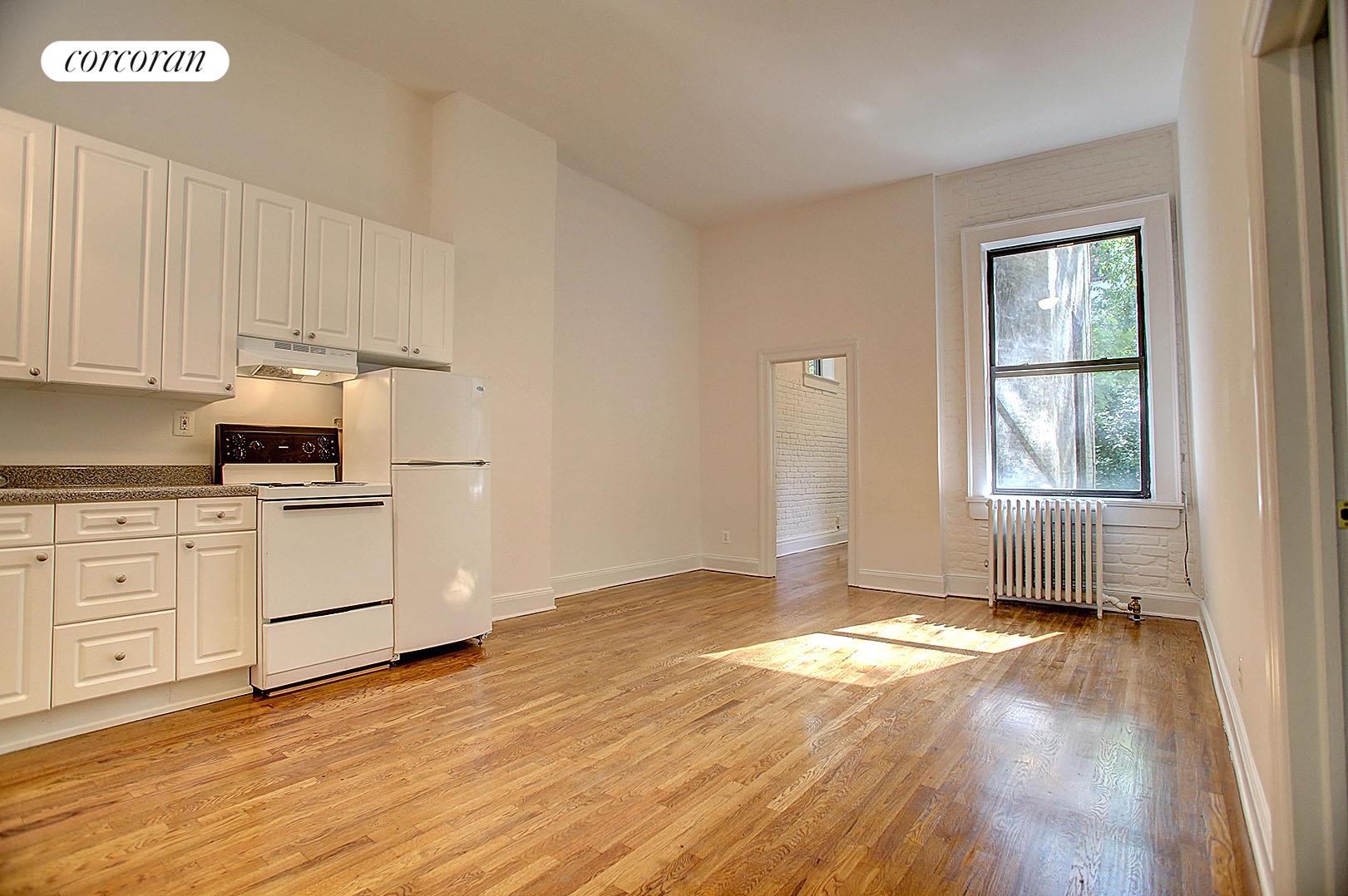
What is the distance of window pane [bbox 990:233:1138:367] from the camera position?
197 inches

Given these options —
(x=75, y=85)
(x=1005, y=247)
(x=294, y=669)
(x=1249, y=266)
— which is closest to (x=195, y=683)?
(x=294, y=669)

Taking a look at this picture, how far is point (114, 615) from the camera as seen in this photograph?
273 centimetres

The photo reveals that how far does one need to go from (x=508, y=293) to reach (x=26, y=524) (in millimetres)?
2892

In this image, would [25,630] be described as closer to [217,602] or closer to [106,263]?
[217,602]

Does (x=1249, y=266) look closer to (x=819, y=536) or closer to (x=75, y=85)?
(x=75, y=85)

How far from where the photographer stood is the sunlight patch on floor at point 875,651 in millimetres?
3467

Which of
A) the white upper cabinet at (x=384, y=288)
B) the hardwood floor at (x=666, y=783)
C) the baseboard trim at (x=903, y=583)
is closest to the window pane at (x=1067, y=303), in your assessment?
the baseboard trim at (x=903, y=583)

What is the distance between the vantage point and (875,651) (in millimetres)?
3844

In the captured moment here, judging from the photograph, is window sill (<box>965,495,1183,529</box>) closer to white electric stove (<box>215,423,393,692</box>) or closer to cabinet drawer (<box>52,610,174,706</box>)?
white electric stove (<box>215,423,393,692</box>)

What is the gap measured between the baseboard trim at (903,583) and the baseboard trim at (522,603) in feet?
8.74

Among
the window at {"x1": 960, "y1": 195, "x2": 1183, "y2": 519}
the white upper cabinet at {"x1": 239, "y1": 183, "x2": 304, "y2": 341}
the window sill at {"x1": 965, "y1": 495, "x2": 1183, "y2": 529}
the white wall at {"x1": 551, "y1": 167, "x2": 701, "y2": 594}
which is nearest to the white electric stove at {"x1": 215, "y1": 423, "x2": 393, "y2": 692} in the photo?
the white upper cabinet at {"x1": 239, "y1": 183, "x2": 304, "y2": 341}

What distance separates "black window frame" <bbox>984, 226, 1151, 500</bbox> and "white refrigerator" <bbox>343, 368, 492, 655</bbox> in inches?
156

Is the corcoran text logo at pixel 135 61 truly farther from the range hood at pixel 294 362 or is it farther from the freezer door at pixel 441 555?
the freezer door at pixel 441 555

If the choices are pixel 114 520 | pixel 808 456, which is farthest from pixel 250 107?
pixel 808 456
